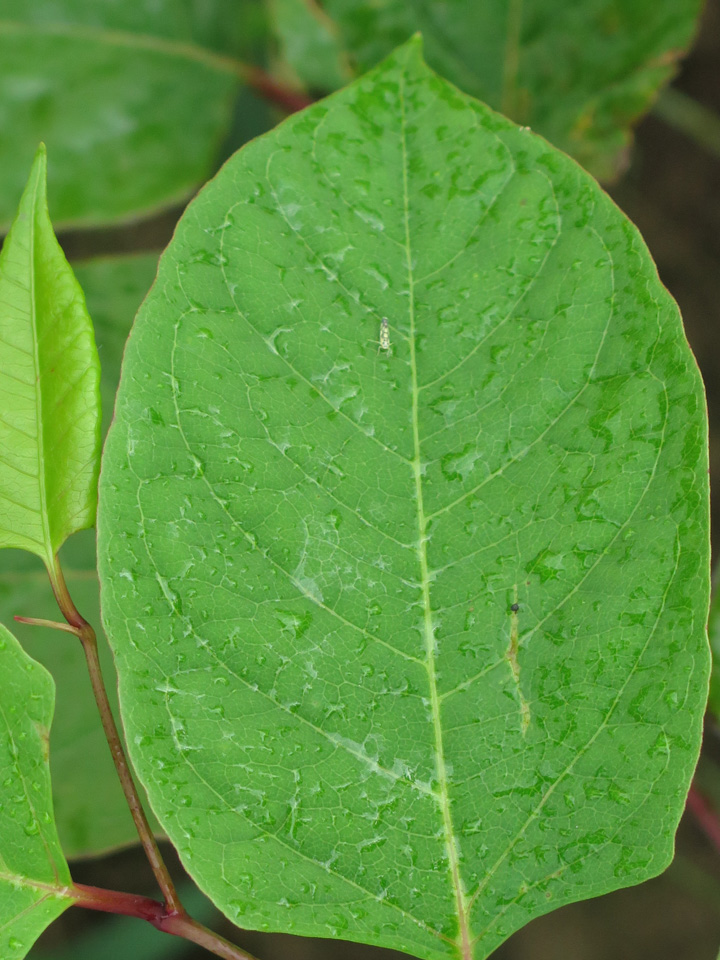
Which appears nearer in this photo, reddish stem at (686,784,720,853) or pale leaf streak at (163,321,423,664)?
pale leaf streak at (163,321,423,664)

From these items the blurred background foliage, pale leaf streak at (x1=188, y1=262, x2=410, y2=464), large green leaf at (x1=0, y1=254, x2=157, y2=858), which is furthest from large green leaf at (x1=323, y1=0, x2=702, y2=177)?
pale leaf streak at (x1=188, y1=262, x2=410, y2=464)

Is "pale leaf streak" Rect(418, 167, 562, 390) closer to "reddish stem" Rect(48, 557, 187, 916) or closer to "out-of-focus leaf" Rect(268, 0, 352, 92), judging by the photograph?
"reddish stem" Rect(48, 557, 187, 916)

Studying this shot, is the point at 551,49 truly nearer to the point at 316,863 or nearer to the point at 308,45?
the point at 308,45

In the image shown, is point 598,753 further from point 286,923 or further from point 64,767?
point 64,767

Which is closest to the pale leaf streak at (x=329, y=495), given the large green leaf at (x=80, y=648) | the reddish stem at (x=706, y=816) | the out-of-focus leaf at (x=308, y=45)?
the large green leaf at (x=80, y=648)

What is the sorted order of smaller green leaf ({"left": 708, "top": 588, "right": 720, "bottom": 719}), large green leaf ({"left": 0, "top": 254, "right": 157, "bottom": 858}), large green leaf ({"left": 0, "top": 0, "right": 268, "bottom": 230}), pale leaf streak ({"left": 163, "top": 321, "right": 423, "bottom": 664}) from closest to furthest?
pale leaf streak ({"left": 163, "top": 321, "right": 423, "bottom": 664})
smaller green leaf ({"left": 708, "top": 588, "right": 720, "bottom": 719})
large green leaf ({"left": 0, "top": 254, "right": 157, "bottom": 858})
large green leaf ({"left": 0, "top": 0, "right": 268, "bottom": 230})

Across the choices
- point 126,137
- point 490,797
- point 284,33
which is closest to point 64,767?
point 490,797

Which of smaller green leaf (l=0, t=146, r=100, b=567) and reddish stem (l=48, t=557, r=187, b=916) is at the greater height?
smaller green leaf (l=0, t=146, r=100, b=567)
